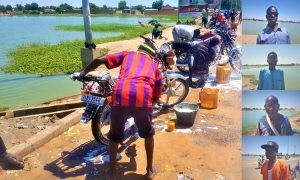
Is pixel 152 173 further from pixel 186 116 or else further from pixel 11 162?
pixel 11 162

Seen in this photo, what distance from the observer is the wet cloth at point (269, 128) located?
1.84 m

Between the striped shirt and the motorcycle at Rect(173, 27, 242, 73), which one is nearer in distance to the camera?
the striped shirt

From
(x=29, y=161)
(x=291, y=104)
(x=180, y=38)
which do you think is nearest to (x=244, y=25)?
(x=291, y=104)

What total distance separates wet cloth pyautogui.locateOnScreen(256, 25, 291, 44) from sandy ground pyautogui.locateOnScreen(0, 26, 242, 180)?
82.3 inches

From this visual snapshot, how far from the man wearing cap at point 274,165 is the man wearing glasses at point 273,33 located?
656 millimetres

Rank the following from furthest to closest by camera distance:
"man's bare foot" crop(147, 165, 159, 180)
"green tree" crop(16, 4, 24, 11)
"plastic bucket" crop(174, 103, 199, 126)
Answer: "green tree" crop(16, 4, 24, 11) → "plastic bucket" crop(174, 103, 199, 126) → "man's bare foot" crop(147, 165, 159, 180)

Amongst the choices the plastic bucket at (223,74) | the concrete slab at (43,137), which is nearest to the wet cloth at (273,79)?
the concrete slab at (43,137)

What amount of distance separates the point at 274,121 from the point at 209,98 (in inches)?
153

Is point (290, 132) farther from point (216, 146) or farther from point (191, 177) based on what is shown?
point (216, 146)

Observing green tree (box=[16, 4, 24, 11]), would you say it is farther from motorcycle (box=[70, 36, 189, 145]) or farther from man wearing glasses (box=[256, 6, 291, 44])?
man wearing glasses (box=[256, 6, 291, 44])

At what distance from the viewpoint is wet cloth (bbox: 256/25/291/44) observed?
1.84 meters

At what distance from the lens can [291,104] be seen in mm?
1843

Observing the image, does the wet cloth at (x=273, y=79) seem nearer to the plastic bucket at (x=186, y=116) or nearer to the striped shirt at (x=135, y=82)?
the striped shirt at (x=135, y=82)

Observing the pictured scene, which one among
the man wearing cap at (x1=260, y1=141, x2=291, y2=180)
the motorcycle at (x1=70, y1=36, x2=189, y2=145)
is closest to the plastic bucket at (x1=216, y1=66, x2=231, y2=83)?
the motorcycle at (x1=70, y1=36, x2=189, y2=145)
